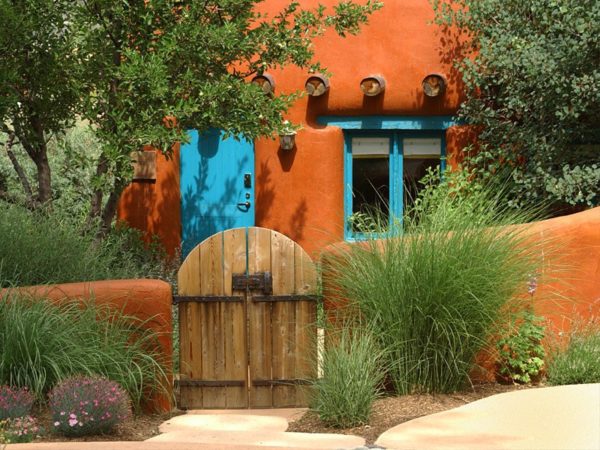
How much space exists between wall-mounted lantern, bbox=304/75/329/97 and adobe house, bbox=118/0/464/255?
0.23 ft

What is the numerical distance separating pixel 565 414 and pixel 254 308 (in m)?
2.85

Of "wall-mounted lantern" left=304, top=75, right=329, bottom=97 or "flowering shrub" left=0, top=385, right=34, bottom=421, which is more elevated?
"wall-mounted lantern" left=304, top=75, right=329, bottom=97

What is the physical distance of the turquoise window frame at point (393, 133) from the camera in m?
12.1

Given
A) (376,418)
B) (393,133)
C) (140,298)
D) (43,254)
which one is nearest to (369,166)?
(393,133)

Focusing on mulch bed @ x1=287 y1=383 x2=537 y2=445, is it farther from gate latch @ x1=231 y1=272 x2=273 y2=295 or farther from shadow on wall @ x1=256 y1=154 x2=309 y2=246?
shadow on wall @ x1=256 y1=154 x2=309 y2=246

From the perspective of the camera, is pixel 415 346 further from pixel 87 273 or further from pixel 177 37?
pixel 177 37

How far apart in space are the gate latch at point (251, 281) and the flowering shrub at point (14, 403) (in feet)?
6.98

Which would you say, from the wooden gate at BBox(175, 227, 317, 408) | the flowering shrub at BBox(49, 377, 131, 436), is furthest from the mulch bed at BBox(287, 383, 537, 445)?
the flowering shrub at BBox(49, 377, 131, 436)

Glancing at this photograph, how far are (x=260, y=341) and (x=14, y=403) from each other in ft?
7.61

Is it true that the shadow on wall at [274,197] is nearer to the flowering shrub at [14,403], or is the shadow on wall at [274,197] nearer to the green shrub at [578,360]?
the green shrub at [578,360]

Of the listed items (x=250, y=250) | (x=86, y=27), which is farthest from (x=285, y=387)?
(x=86, y=27)

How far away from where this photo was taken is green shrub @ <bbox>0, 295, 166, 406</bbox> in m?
6.34

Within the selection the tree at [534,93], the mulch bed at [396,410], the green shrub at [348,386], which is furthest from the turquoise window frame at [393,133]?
the green shrub at [348,386]

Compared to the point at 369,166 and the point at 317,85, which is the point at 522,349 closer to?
the point at 369,166
